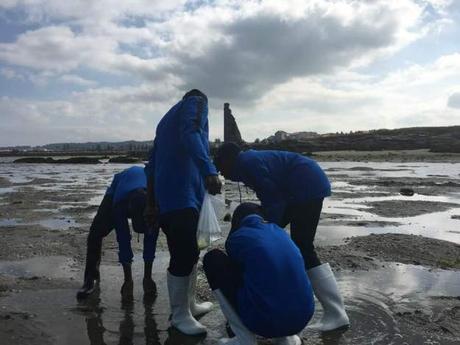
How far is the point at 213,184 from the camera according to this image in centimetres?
448

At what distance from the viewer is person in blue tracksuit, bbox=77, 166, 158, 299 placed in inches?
210

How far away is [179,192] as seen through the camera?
185 inches

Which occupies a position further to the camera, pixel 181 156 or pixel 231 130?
pixel 231 130

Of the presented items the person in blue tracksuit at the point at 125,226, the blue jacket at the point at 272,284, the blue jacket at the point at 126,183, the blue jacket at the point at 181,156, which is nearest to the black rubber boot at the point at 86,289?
the person in blue tracksuit at the point at 125,226

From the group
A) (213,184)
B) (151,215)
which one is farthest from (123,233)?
(213,184)

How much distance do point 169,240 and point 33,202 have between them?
12142mm

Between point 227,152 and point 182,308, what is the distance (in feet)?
4.78

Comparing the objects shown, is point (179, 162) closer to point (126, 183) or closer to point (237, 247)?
point (126, 183)

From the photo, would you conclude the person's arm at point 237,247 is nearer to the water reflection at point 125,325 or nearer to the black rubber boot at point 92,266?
the water reflection at point 125,325

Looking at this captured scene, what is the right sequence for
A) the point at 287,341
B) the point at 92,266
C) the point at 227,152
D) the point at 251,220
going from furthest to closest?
the point at 92,266 → the point at 227,152 → the point at 287,341 → the point at 251,220

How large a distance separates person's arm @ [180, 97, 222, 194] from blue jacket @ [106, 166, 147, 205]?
114 cm

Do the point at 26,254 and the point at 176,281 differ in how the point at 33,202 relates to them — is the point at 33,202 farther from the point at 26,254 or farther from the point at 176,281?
the point at 176,281

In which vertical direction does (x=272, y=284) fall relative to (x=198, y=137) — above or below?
below

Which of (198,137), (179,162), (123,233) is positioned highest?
(198,137)
